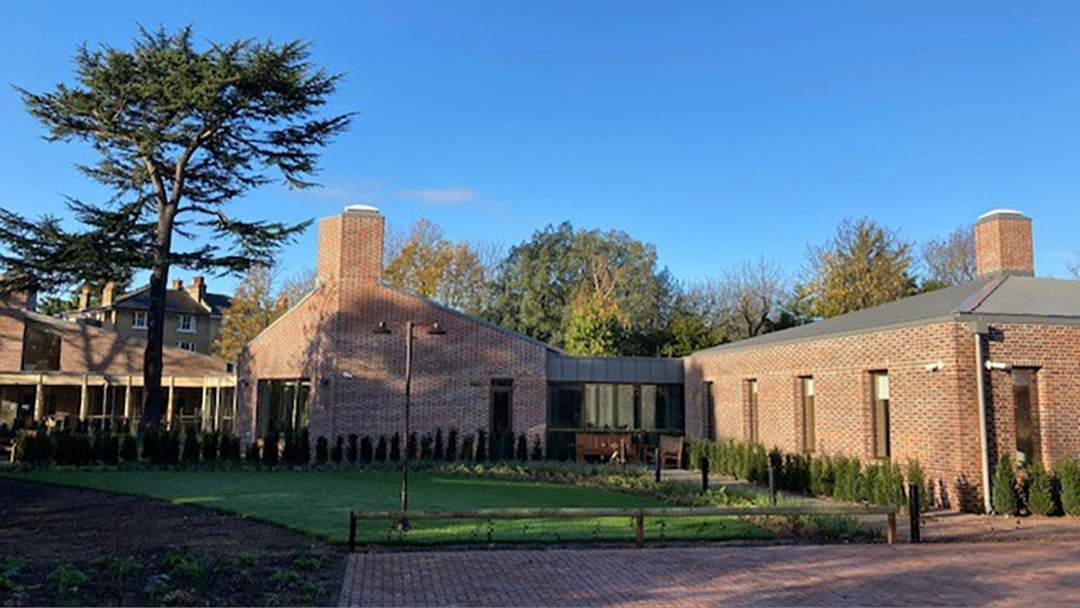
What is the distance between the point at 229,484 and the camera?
1648 cm

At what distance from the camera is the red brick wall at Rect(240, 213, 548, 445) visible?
2217cm

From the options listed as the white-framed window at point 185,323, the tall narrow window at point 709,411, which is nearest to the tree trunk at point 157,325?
the tall narrow window at point 709,411

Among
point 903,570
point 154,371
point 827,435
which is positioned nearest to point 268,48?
point 154,371

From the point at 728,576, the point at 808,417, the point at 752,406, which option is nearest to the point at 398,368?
the point at 752,406

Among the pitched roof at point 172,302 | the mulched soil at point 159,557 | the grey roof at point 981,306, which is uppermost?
the pitched roof at point 172,302

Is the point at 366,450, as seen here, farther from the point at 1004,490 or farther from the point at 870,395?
the point at 1004,490

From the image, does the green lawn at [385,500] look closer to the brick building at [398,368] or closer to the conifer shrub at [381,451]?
the conifer shrub at [381,451]

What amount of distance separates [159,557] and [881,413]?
12544mm

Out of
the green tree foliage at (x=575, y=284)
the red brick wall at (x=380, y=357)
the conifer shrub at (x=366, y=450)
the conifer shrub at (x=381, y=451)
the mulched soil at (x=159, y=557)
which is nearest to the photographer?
the mulched soil at (x=159, y=557)

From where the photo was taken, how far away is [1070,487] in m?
12.6

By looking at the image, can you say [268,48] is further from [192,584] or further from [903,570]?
[903,570]

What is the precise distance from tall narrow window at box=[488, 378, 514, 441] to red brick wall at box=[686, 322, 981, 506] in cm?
576

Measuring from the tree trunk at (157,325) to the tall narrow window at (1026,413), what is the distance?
2133 cm

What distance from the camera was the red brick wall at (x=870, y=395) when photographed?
13297 millimetres
